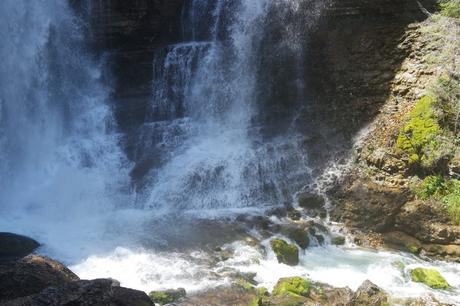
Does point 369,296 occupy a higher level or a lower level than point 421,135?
lower

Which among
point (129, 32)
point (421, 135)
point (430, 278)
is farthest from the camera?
point (129, 32)

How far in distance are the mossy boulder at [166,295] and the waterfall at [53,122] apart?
19.3 ft

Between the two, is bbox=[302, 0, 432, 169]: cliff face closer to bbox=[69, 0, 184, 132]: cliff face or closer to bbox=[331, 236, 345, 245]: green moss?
bbox=[331, 236, 345, 245]: green moss

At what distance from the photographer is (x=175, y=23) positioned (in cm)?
1870

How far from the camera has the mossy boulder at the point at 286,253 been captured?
11359 millimetres

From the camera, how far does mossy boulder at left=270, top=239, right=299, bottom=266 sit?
37.3 ft

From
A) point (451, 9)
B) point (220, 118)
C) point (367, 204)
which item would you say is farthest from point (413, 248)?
Result: point (220, 118)

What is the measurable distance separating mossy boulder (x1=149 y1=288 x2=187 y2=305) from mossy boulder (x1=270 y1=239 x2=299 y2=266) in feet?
8.99

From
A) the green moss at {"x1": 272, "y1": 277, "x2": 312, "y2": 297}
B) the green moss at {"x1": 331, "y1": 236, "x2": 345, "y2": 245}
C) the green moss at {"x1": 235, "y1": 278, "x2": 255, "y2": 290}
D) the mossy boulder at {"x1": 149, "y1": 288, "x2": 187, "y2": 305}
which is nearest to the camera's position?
the mossy boulder at {"x1": 149, "y1": 288, "x2": 187, "y2": 305}

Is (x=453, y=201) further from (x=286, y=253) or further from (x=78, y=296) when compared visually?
(x=78, y=296)

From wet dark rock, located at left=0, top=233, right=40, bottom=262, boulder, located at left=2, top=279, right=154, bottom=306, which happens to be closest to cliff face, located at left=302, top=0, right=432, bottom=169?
wet dark rock, located at left=0, top=233, right=40, bottom=262

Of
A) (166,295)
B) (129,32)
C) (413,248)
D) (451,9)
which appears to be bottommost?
(166,295)

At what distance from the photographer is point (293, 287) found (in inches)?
384

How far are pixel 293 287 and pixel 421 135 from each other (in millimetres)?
5983
